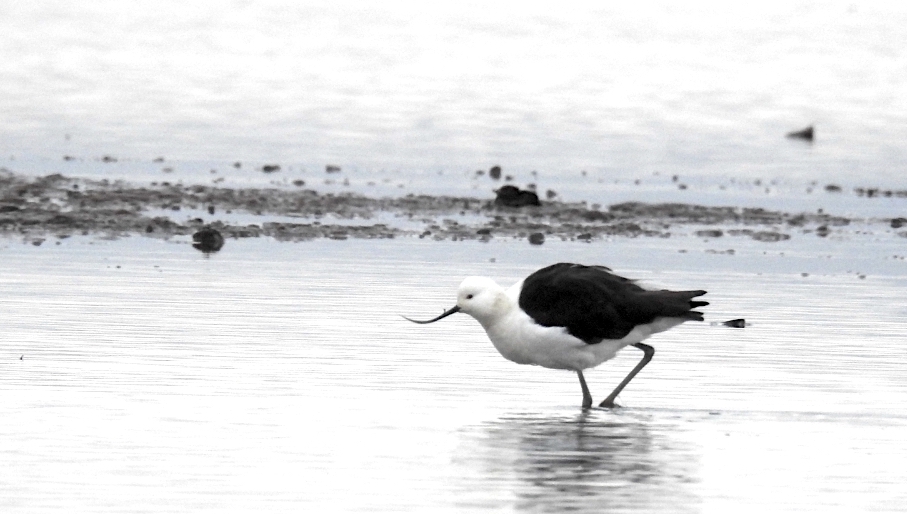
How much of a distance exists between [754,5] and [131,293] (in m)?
45.5

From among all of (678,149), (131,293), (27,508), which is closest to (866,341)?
(131,293)

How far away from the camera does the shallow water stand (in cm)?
884

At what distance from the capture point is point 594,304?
11.7 m

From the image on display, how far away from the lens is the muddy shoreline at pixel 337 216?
19547mm

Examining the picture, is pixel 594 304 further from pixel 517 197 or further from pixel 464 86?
pixel 464 86

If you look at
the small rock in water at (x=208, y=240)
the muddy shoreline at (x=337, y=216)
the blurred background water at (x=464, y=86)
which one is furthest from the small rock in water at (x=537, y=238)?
the blurred background water at (x=464, y=86)

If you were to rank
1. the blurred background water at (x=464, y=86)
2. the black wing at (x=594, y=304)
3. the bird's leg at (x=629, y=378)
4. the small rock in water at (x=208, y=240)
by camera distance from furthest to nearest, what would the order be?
the blurred background water at (x=464, y=86) → the small rock in water at (x=208, y=240) → the black wing at (x=594, y=304) → the bird's leg at (x=629, y=378)

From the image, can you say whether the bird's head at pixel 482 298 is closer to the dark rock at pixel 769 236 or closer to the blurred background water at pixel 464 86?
the dark rock at pixel 769 236

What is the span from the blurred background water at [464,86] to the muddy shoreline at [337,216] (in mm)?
3544

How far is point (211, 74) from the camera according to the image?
Result: 128 ft

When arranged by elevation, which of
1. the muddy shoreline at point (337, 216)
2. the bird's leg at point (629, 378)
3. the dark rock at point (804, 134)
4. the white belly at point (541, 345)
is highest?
the dark rock at point (804, 134)

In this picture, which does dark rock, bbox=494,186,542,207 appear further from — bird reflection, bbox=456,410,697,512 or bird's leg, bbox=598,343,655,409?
bird reflection, bbox=456,410,697,512

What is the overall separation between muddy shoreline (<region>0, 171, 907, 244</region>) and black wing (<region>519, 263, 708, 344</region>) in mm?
7561

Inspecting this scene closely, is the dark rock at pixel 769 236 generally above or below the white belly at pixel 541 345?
above
